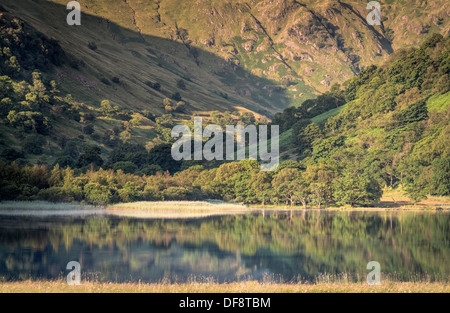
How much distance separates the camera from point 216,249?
153 ft

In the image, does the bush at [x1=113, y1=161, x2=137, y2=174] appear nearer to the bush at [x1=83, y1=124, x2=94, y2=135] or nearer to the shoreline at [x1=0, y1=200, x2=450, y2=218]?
the shoreline at [x1=0, y1=200, x2=450, y2=218]

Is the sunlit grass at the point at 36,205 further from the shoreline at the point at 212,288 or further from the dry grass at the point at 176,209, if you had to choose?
the shoreline at the point at 212,288

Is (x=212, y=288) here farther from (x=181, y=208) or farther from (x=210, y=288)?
(x=181, y=208)

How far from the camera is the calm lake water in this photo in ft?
115

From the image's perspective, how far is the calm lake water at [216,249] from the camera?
35.1 meters

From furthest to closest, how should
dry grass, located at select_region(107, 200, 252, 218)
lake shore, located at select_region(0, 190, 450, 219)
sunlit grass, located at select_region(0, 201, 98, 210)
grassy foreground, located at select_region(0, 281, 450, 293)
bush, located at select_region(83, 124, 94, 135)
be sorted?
1. bush, located at select_region(83, 124, 94, 135)
2. dry grass, located at select_region(107, 200, 252, 218)
3. lake shore, located at select_region(0, 190, 450, 219)
4. sunlit grass, located at select_region(0, 201, 98, 210)
5. grassy foreground, located at select_region(0, 281, 450, 293)

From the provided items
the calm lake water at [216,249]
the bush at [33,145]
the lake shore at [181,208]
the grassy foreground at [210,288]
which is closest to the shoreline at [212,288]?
the grassy foreground at [210,288]

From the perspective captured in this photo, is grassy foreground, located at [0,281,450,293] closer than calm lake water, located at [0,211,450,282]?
Yes

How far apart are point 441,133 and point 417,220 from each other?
69.8 metres

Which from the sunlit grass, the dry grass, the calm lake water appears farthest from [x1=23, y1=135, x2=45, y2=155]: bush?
the calm lake water

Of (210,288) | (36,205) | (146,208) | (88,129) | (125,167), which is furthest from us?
(88,129)

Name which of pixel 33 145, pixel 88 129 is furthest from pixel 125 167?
pixel 88 129
